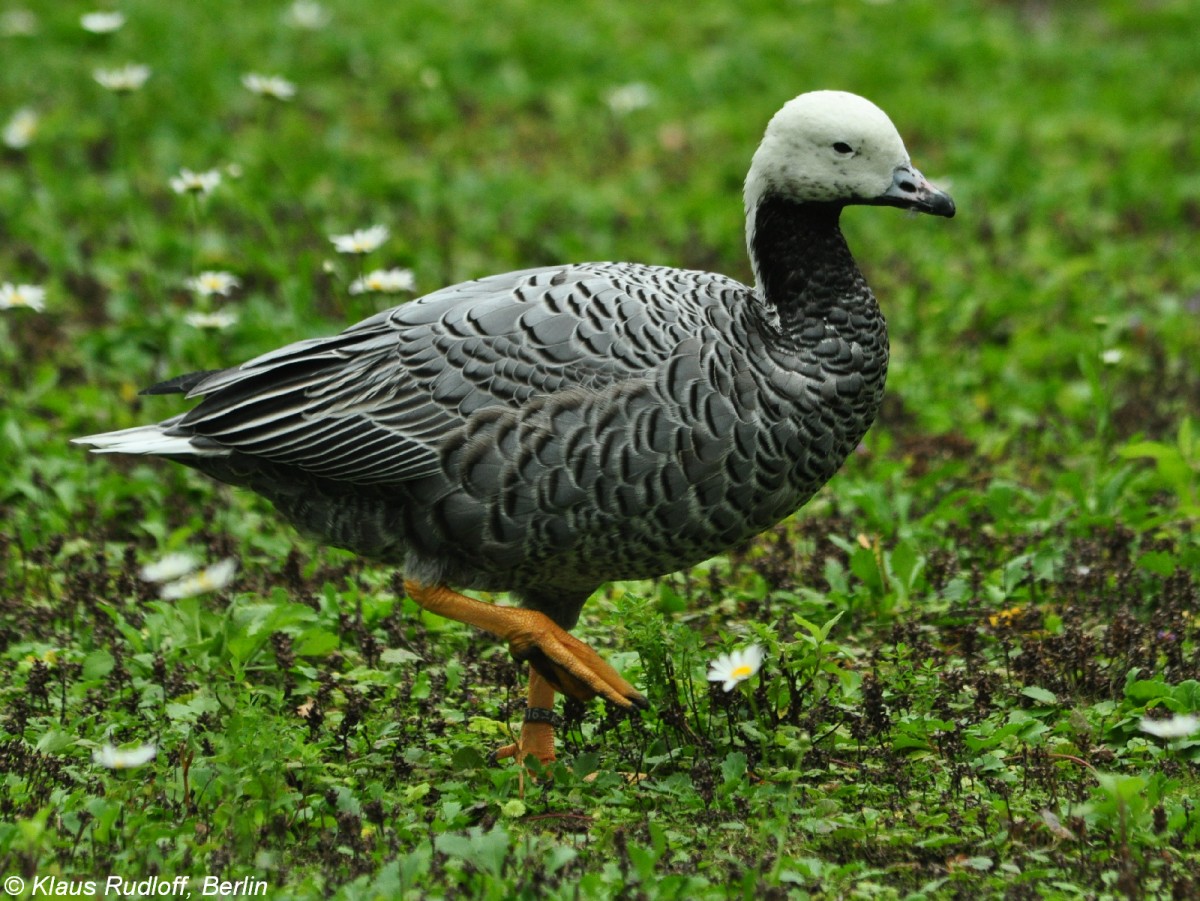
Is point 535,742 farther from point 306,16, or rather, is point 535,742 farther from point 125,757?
point 306,16

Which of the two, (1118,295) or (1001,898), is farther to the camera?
(1118,295)

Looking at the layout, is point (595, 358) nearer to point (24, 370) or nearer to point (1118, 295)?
point (24, 370)

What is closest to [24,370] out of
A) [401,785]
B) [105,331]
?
[105,331]

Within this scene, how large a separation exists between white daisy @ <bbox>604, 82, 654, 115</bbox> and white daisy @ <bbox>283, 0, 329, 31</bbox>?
93.5 inches

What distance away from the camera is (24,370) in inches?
284

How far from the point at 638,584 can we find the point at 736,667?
1.84 meters

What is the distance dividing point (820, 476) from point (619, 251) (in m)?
4.48

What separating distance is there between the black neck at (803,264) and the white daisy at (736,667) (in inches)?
40.4

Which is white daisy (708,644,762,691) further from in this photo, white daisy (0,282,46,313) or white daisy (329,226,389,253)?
white daisy (0,282,46,313)

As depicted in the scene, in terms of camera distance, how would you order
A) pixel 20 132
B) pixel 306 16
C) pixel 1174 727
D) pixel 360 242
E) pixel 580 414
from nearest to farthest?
1. pixel 1174 727
2. pixel 580 414
3. pixel 360 242
4. pixel 20 132
5. pixel 306 16

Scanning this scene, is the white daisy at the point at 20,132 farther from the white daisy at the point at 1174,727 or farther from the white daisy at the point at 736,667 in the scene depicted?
the white daisy at the point at 1174,727

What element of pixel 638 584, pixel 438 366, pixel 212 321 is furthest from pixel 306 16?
pixel 438 366

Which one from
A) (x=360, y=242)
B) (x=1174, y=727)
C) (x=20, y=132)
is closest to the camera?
(x=1174, y=727)

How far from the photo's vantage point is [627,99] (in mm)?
10242
